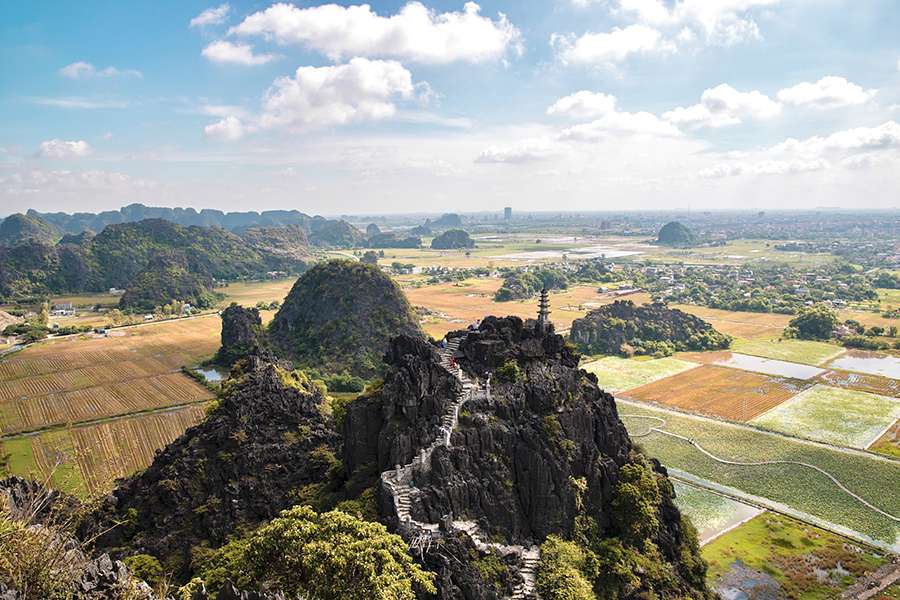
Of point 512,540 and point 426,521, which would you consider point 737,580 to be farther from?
A: point 426,521

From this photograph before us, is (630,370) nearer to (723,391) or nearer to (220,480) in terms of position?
(723,391)

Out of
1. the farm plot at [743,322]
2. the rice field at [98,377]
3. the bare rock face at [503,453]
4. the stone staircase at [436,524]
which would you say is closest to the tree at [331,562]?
the stone staircase at [436,524]

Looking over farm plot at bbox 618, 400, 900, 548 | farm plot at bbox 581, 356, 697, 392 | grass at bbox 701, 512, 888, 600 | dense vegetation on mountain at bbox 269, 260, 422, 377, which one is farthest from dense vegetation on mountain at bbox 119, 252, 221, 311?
grass at bbox 701, 512, 888, 600

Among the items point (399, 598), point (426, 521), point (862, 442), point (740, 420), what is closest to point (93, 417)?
point (426, 521)

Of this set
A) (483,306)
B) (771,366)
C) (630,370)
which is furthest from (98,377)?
(771,366)

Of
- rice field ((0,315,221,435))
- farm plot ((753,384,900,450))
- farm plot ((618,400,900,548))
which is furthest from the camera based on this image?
rice field ((0,315,221,435))

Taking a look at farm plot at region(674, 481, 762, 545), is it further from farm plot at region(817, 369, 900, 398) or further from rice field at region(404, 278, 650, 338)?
rice field at region(404, 278, 650, 338)
